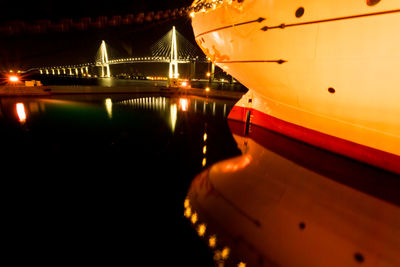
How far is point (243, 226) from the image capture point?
5.78 feet

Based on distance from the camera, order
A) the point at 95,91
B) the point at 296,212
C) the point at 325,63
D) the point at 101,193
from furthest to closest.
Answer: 1. the point at 95,91
2. the point at 325,63
3. the point at 101,193
4. the point at 296,212

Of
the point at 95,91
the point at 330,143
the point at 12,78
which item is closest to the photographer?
the point at 330,143

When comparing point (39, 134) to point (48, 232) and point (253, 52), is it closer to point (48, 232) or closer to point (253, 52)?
point (48, 232)

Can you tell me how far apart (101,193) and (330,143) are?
3.60 metres

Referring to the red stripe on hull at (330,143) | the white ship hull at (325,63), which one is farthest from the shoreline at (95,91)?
the white ship hull at (325,63)

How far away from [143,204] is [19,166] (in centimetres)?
183

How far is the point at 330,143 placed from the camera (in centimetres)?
369

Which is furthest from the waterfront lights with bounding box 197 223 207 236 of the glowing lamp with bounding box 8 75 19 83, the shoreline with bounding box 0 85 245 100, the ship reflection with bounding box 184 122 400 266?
the glowing lamp with bounding box 8 75 19 83

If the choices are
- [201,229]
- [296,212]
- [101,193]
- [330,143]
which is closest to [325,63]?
[330,143]

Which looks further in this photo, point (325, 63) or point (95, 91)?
point (95, 91)

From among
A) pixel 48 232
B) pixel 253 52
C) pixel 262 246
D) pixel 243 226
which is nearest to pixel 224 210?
pixel 243 226

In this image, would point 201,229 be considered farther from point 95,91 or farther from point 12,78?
point 12,78

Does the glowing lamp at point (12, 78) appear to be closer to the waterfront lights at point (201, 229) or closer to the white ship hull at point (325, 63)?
the white ship hull at point (325, 63)

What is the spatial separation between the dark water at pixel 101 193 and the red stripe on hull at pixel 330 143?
4.08 ft
